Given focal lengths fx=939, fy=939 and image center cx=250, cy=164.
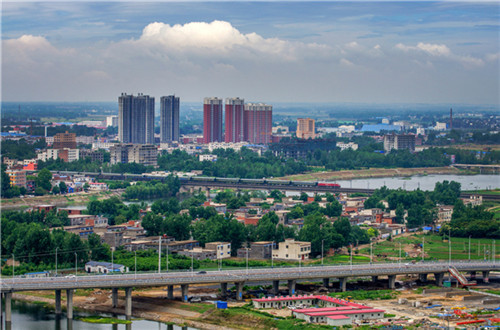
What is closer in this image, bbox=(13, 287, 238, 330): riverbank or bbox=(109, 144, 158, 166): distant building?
bbox=(13, 287, 238, 330): riverbank

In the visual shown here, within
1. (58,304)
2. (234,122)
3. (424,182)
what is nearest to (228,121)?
(234,122)

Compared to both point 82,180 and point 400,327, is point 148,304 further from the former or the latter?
point 82,180

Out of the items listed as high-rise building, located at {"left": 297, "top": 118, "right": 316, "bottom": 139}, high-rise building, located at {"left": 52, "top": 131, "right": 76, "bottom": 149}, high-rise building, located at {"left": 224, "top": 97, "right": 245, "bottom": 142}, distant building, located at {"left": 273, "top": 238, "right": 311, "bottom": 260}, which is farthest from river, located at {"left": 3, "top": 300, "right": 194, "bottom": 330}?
high-rise building, located at {"left": 297, "top": 118, "right": 316, "bottom": 139}

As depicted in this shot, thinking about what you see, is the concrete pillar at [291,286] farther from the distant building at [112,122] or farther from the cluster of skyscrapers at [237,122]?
the distant building at [112,122]

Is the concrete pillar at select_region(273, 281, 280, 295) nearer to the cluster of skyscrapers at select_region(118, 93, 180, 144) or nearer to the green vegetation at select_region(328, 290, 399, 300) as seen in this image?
the green vegetation at select_region(328, 290, 399, 300)

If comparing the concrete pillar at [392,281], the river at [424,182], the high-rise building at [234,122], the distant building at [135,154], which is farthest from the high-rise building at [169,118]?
the concrete pillar at [392,281]

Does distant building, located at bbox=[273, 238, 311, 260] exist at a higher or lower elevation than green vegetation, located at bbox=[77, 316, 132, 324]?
higher
